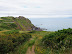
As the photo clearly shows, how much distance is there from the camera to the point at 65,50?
322 inches

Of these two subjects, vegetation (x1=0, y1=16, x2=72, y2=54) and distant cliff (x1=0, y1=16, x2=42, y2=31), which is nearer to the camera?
vegetation (x1=0, y1=16, x2=72, y2=54)

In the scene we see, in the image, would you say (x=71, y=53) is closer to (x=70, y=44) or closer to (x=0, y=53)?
(x=70, y=44)

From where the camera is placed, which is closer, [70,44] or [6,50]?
[6,50]

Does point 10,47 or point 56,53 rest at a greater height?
point 10,47

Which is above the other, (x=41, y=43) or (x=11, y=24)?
(x=11, y=24)

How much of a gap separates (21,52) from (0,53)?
2.35m

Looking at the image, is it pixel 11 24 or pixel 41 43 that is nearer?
pixel 41 43

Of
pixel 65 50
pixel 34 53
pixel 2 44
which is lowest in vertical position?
pixel 34 53

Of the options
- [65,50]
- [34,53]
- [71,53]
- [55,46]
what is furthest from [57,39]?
[34,53]

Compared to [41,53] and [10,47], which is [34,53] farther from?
[10,47]

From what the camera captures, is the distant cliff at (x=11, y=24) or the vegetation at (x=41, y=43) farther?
the distant cliff at (x=11, y=24)

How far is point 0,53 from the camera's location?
7.85 m

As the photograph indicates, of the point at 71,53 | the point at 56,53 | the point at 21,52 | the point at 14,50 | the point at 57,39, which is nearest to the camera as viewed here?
the point at 71,53

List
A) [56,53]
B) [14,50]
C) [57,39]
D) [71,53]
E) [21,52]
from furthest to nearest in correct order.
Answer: [57,39]
[14,50]
[21,52]
[56,53]
[71,53]
